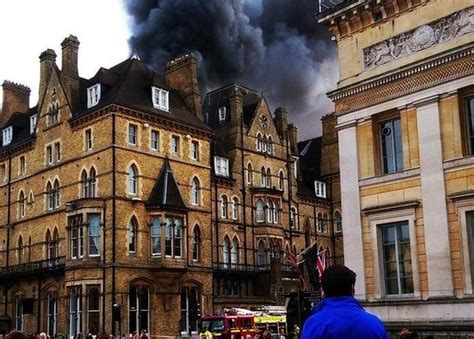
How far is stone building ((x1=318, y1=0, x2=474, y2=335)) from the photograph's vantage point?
1847 cm

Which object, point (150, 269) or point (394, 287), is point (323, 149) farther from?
point (394, 287)

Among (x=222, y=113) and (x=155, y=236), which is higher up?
(x=222, y=113)

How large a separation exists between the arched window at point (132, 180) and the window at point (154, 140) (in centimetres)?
211

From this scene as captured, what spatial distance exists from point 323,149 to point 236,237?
58.2 feet

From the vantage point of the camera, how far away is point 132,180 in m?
43.6

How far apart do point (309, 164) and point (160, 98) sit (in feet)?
83.8

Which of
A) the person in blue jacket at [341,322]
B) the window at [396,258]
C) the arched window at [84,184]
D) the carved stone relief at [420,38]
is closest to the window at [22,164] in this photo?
the arched window at [84,184]

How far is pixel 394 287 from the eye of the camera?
19.9 meters

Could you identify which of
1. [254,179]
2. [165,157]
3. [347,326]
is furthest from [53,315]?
[347,326]

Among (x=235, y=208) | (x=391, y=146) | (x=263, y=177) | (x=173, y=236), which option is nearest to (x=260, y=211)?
(x=235, y=208)

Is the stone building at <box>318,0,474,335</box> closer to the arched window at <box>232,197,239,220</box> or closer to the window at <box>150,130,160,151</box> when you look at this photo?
the window at <box>150,130,160,151</box>

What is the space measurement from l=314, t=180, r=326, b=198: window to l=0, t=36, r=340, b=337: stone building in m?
5.87

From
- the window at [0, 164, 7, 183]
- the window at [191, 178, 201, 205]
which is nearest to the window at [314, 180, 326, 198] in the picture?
the window at [191, 178, 201, 205]

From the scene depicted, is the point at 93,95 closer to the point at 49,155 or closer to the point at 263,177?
the point at 49,155
